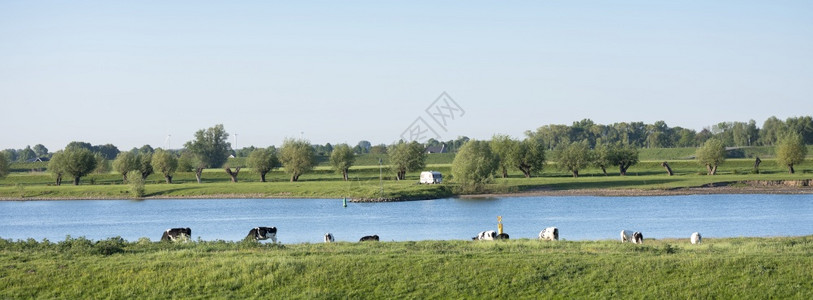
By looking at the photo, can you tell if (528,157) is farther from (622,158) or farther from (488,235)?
(488,235)

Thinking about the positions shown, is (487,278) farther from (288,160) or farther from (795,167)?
(795,167)

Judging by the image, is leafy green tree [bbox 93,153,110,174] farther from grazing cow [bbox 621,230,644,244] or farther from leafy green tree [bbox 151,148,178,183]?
grazing cow [bbox 621,230,644,244]

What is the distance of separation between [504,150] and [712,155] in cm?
2576

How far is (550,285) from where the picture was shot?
62.7 ft

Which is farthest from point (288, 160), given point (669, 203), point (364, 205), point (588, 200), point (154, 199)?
point (669, 203)

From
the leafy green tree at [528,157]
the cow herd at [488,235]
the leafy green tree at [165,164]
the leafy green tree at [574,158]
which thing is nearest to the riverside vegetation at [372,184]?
the leafy green tree at [165,164]

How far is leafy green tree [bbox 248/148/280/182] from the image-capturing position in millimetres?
112812

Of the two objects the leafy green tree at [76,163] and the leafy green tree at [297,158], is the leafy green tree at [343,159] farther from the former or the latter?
the leafy green tree at [76,163]

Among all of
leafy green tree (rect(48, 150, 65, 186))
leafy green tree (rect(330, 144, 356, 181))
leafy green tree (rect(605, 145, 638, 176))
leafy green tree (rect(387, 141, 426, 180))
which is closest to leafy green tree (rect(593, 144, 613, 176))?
leafy green tree (rect(605, 145, 638, 176))

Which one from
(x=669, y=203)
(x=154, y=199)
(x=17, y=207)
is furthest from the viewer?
(x=154, y=199)

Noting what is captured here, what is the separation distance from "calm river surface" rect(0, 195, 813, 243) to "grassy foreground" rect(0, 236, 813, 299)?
1816 centimetres

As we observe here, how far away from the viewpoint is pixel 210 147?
15512cm

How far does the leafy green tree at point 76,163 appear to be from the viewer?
11312 cm

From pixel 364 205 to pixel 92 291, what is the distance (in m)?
56.6
